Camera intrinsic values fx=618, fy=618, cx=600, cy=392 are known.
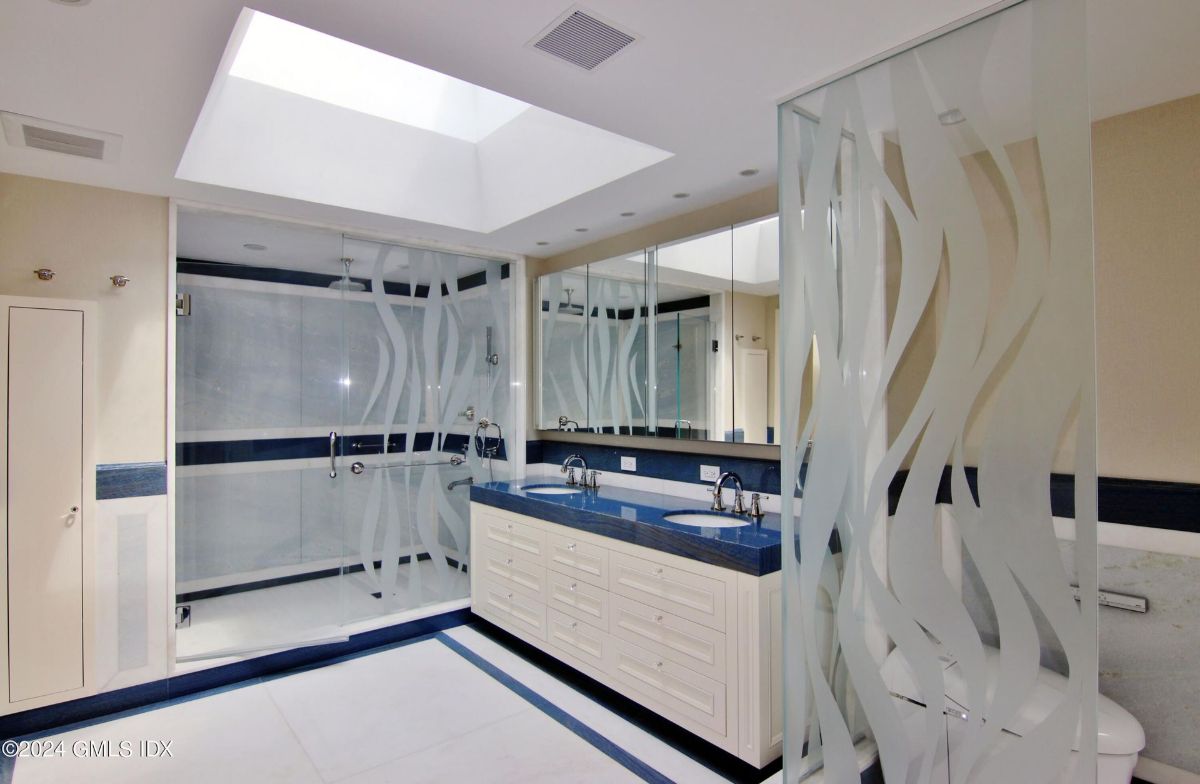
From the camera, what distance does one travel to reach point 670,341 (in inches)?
137

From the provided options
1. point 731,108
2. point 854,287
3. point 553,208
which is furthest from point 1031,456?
point 553,208

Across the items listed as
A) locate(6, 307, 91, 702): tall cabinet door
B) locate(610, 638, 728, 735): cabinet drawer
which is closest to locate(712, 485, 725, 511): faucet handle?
locate(610, 638, 728, 735): cabinet drawer

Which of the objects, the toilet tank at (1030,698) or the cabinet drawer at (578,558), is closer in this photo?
the toilet tank at (1030,698)

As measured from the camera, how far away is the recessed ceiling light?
5.70 feet

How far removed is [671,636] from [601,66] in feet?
7.32

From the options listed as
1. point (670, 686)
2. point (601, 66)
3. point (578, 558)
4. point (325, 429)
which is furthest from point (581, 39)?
point (325, 429)

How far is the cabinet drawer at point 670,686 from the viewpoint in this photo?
250cm

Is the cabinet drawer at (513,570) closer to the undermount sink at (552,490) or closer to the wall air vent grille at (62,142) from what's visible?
the undermount sink at (552,490)

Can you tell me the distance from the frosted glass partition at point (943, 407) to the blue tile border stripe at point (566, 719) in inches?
27.4

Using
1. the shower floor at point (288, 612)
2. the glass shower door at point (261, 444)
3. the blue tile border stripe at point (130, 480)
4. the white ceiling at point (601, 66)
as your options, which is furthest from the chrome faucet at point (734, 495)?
the blue tile border stripe at point (130, 480)

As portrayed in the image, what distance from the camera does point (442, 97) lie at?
11.5ft

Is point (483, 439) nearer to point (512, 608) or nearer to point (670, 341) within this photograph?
point (512, 608)

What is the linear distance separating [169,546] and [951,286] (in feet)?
12.0

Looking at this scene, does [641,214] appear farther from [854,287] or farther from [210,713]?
[210,713]
